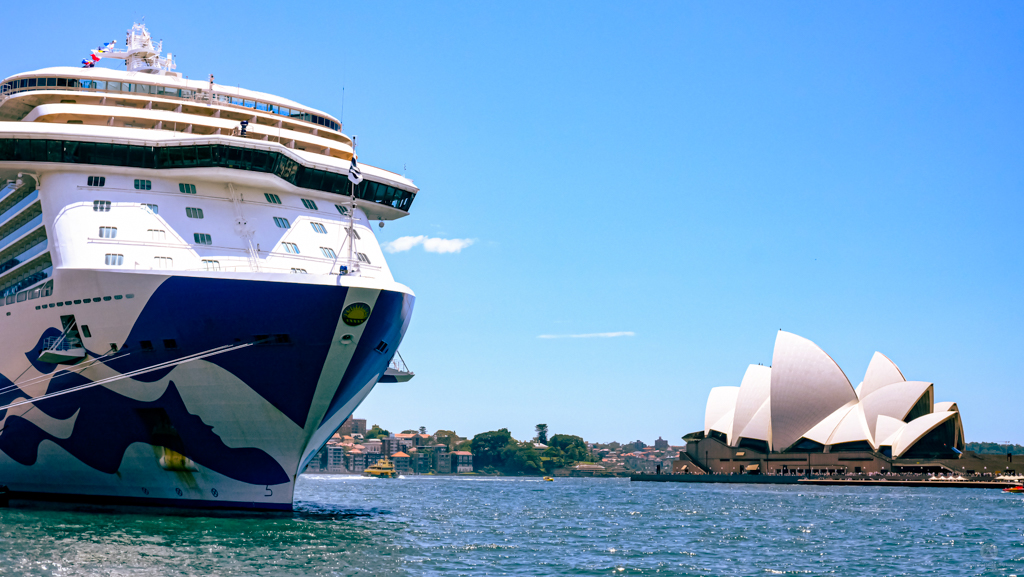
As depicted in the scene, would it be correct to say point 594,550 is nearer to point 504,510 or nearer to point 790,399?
point 504,510

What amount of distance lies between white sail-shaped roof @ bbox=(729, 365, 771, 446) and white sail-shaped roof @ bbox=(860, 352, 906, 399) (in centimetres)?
1049

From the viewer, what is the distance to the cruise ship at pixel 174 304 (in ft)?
79.4

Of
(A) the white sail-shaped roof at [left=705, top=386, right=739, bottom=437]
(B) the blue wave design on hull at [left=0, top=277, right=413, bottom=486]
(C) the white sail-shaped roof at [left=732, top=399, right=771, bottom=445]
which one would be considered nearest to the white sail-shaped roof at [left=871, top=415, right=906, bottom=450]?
(C) the white sail-shaped roof at [left=732, top=399, right=771, bottom=445]

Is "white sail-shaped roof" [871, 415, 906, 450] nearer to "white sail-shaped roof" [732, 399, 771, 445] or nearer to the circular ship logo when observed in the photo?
"white sail-shaped roof" [732, 399, 771, 445]

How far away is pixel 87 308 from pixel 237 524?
7.06 m

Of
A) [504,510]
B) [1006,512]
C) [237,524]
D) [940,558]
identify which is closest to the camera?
[940,558]

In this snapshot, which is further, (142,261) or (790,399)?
(790,399)

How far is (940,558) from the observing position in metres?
22.2

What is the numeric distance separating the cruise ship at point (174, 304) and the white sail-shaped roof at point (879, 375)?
8210 cm

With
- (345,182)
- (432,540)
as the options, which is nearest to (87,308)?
(345,182)

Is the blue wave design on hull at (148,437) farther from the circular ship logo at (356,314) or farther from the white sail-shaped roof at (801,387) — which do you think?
the white sail-shaped roof at (801,387)

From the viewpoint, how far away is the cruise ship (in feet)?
79.4

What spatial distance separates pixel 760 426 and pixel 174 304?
3653 inches

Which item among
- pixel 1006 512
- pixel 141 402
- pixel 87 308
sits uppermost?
pixel 87 308
